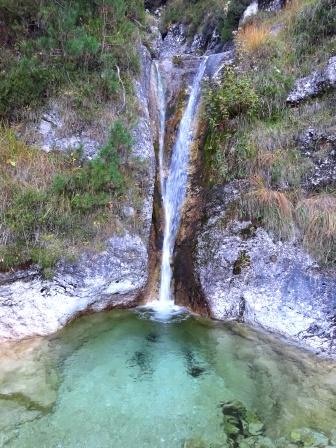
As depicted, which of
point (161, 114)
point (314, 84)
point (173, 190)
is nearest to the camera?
point (314, 84)

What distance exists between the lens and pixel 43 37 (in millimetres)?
6777

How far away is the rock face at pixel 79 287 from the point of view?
5.73m

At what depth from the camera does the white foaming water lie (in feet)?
22.8

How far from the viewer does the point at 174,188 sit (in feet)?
26.1

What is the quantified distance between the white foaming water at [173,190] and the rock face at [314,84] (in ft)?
7.09

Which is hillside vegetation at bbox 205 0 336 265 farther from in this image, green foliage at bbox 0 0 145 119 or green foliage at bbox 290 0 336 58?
green foliage at bbox 0 0 145 119

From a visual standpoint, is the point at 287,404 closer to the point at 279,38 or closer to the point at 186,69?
the point at 279,38

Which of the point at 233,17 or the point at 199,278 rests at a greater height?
the point at 233,17

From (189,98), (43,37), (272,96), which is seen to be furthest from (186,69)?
(43,37)

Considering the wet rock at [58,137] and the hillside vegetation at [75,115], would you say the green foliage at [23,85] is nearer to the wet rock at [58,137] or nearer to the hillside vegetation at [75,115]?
the hillside vegetation at [75,115]

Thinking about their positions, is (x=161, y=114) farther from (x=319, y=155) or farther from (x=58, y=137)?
(x=319, y=155)

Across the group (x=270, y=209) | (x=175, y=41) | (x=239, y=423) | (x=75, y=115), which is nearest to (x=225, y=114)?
(x=270, y=209)

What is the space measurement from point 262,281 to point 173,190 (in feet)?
9.06

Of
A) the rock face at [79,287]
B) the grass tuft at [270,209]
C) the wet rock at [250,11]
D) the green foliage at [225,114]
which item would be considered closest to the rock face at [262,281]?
the grass tuft at [270,209]
